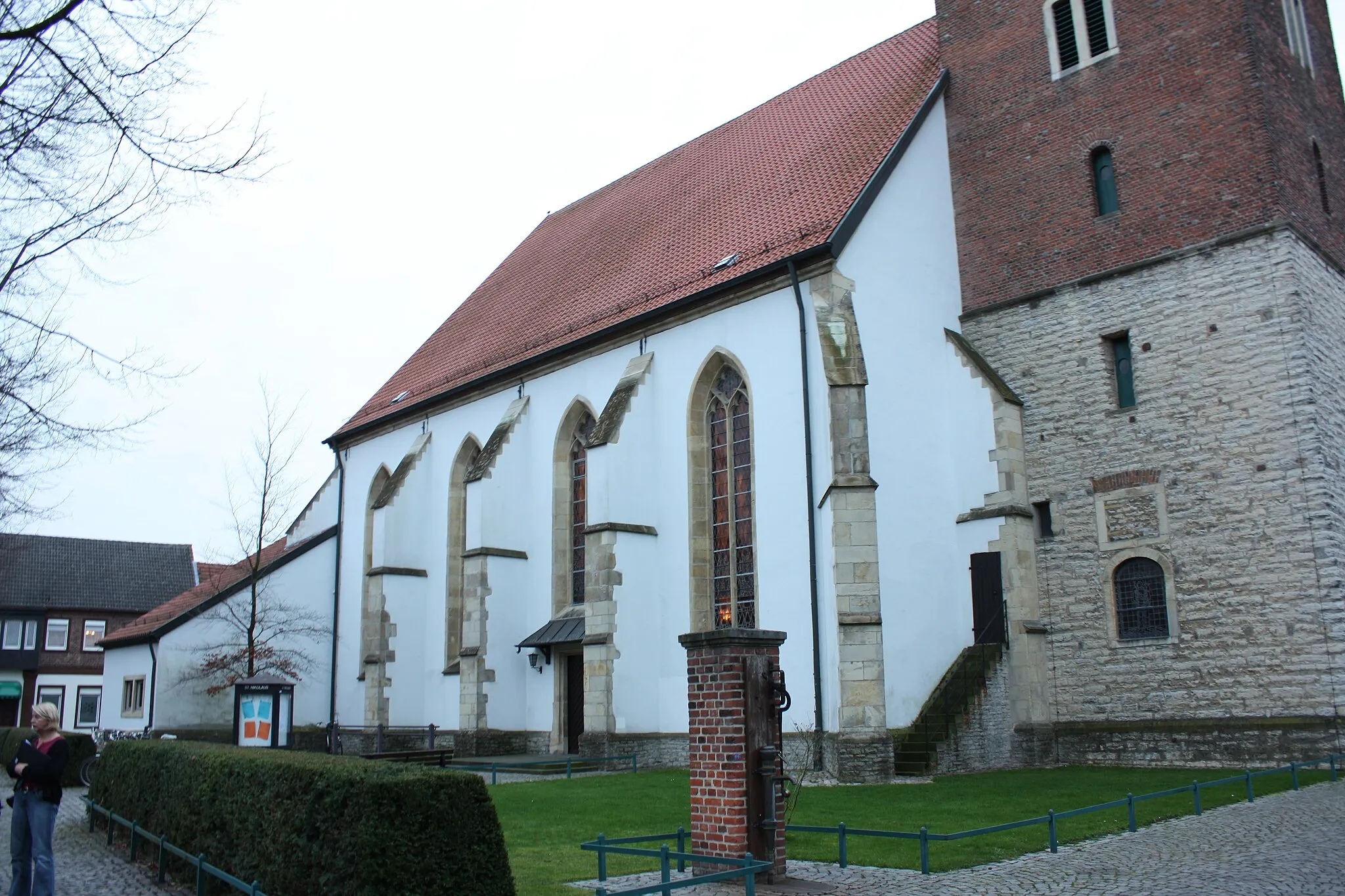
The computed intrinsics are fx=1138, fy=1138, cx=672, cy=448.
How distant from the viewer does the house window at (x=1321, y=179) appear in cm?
1833

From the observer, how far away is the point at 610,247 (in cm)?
2614

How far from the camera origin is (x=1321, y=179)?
60.6ft

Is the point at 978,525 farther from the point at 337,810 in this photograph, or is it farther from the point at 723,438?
the point at 337,810

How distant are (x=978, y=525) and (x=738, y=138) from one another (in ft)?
38.2

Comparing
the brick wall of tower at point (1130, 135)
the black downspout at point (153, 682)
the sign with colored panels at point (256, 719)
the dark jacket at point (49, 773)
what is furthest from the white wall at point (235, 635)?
the dark jacket at point (49, 773)

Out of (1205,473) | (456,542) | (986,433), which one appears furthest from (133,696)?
(1205,473)

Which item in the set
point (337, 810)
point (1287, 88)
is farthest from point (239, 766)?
point (1287, 88)

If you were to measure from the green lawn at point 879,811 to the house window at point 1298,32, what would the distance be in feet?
39.4

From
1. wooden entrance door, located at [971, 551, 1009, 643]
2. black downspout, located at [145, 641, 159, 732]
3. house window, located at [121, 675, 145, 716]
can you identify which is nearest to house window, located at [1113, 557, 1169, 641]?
wooden entrance door, located at [971, 551, 1009, 643]

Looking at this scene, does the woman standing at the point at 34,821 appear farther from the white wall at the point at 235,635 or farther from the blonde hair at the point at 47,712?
the white wall at the point at 235,635

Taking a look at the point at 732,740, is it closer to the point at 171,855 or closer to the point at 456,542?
the point at 171,855

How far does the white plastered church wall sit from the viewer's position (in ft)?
56.4

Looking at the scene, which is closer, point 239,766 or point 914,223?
point 239,766

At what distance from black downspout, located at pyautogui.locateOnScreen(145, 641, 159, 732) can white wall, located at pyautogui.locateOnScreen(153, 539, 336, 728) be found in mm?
72
